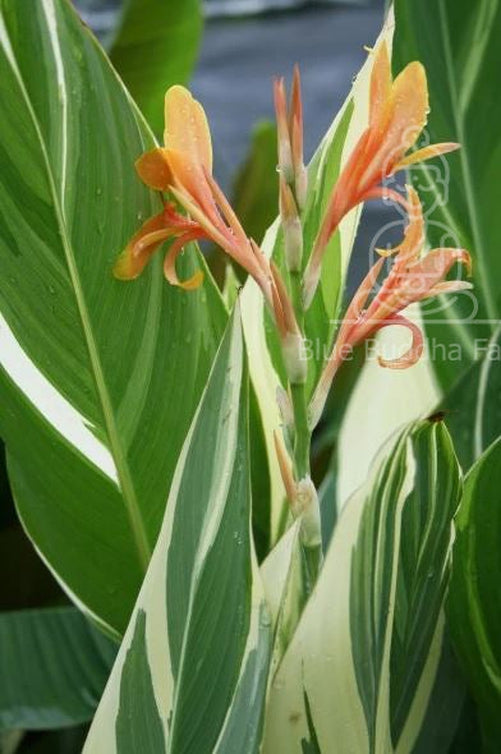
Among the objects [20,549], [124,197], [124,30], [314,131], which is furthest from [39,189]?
[314,131]

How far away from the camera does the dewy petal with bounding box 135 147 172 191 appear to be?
1.63 feet

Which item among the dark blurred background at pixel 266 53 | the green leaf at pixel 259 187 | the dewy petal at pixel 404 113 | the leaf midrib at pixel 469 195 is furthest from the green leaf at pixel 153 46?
the dark blurred background at pixel 266 53

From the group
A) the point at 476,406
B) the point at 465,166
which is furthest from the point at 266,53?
the point at 476,406

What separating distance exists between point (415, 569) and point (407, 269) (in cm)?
13

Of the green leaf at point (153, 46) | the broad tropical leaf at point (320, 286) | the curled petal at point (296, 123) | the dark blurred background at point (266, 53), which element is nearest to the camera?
the curled petal at point (296, 123)

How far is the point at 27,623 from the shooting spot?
0.77m

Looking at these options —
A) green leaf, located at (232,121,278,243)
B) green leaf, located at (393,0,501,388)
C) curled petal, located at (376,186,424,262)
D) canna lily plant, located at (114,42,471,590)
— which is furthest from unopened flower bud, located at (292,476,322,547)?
green leaf, located at (232,121,278,243)

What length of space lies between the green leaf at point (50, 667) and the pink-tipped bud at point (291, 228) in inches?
13.8

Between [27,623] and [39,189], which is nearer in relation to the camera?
[39,189]

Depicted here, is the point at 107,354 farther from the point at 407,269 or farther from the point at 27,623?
the point at 27,623

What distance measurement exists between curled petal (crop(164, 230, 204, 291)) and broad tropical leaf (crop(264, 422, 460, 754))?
0.12 meters

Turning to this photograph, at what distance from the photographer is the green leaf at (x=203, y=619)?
48 centimetres

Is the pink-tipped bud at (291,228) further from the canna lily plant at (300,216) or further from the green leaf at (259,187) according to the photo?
the green leaf at (259,187)

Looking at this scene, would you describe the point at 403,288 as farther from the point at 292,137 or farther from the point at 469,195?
the point at 469,195
